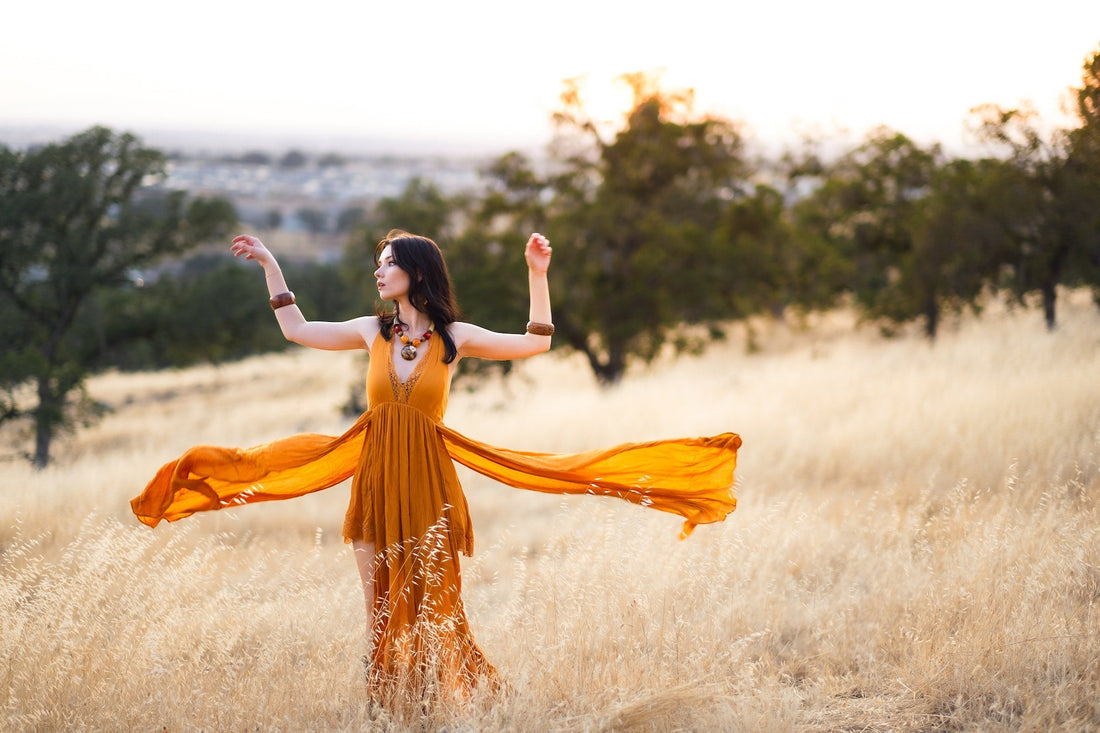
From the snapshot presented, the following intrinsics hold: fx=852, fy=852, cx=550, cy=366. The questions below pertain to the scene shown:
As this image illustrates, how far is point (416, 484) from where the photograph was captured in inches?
141

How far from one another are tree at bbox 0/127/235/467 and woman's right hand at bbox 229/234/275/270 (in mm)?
9505

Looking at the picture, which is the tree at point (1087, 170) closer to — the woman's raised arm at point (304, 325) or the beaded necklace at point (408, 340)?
the beaded necklace at point (408, 340)

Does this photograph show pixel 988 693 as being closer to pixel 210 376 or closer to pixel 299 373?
pixel 299 373

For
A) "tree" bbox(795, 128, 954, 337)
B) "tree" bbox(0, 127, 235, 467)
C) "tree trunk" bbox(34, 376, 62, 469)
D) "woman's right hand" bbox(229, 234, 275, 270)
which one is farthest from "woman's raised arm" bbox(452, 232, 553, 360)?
"tree" bbox(795, 128, 954, 337)

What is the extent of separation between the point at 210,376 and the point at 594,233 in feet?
67.0

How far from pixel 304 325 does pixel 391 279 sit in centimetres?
48

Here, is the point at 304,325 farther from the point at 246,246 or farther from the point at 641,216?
the point at 641,216

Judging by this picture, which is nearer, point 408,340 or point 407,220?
point 408,340

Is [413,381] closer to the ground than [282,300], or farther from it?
closer to the ground

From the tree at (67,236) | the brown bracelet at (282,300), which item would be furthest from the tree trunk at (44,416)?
the brown bracelet at (282,300)

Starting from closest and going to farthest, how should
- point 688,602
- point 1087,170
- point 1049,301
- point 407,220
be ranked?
point 688,602
point 1087,170
point 1049,301
point 407,220

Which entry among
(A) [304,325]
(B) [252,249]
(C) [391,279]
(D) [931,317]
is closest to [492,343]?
(C) [391,279]

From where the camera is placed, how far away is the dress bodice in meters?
3.60

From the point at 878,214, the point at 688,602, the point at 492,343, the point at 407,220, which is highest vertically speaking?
the point at 878,214
